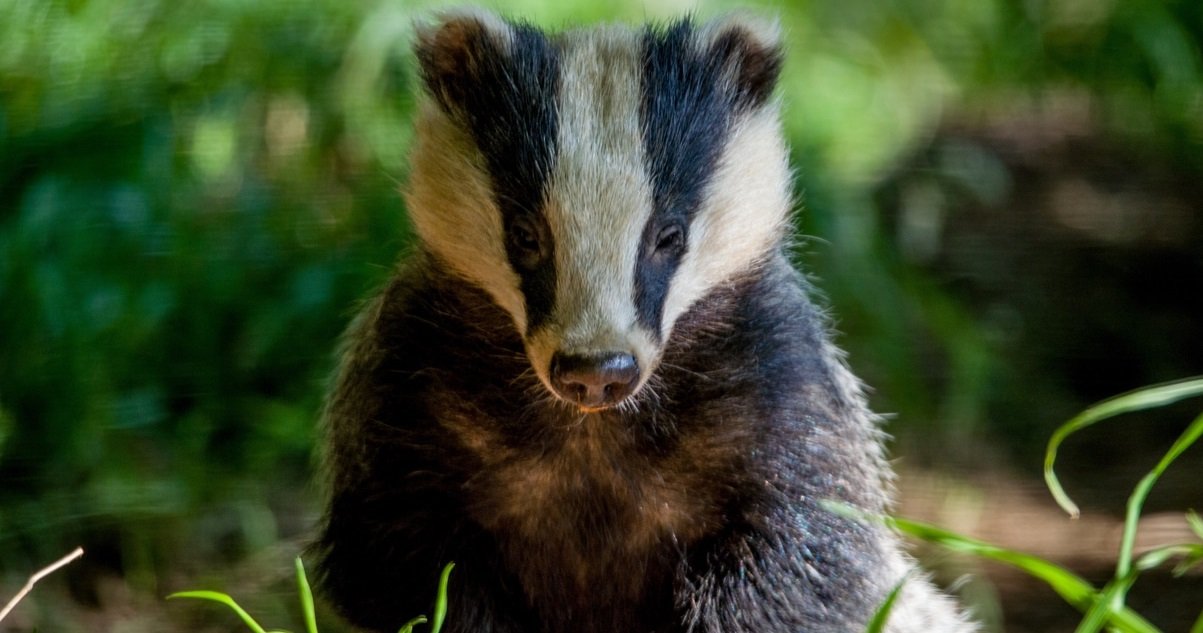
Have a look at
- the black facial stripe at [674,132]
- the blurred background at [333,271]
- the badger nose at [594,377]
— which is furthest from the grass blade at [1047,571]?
the blurred background at [333,271]

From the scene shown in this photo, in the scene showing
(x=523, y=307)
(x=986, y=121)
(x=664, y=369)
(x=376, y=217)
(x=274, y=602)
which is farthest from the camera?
(x=986, y=121)

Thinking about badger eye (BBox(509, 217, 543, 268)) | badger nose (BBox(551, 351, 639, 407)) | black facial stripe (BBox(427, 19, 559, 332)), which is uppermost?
black facial stripe (BBox(427, 19, 559, 332))

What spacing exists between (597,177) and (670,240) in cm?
19

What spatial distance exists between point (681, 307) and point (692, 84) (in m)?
0.39

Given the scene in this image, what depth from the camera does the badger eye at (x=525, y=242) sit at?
96.0 inches

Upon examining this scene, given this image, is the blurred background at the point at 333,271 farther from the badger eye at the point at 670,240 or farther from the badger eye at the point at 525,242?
the badger eye at the point at 525,242

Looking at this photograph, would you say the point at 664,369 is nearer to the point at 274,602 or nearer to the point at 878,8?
the point at 274,602

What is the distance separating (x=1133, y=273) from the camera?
5047 mm

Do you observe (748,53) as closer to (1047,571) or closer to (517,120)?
(517,120)

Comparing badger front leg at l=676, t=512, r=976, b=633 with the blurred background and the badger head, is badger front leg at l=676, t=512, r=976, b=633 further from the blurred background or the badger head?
the blurred background

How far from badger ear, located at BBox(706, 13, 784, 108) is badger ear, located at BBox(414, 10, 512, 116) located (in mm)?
389

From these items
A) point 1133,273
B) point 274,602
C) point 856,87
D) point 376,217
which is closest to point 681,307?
point 274,602

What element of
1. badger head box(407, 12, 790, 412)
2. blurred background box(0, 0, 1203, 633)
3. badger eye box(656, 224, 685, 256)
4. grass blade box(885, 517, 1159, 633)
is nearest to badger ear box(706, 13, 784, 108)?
badger head box(407, 12, 790, 412)

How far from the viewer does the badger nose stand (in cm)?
218
